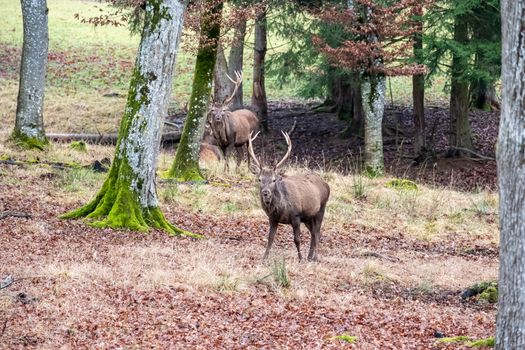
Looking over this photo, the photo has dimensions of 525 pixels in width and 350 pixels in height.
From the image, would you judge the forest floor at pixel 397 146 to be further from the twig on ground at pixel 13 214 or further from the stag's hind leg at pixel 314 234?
the twig on ground at pixel 13 214

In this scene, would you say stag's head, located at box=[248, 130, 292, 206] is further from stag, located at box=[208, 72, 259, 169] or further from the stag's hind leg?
stag, located at box=[208, 72, 259, 169]

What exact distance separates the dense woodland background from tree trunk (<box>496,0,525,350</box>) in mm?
2166

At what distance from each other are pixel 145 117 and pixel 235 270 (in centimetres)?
338

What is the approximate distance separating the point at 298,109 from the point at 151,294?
75.2 feet

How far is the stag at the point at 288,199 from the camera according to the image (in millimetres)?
13031

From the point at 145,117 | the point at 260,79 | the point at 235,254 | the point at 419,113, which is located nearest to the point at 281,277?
the point at 235,254

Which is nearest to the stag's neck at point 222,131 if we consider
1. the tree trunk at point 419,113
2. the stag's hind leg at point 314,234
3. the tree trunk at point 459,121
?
the tree trunk at point 419,113

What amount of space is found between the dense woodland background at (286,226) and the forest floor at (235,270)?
0.11ft

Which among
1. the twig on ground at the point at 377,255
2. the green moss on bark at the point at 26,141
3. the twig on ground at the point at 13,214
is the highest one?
Answer: the green moss on bark at the point at 26,141

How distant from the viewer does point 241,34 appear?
888 inches

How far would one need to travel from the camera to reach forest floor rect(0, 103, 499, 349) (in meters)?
9.15

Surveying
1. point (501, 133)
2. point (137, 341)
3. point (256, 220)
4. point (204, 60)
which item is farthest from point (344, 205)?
point (501, 133)

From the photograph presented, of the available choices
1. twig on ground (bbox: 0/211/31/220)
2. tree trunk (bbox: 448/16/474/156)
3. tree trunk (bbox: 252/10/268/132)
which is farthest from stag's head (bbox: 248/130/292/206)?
tree trunk (bbox: 252/10/268/132)

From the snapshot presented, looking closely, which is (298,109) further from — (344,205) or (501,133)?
(501,133)
